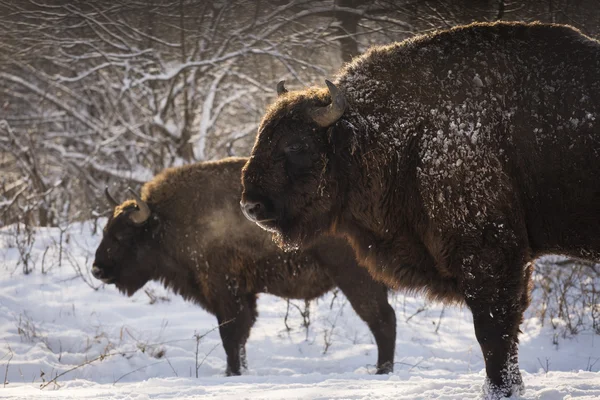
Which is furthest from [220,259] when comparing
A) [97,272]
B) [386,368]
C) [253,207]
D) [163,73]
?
[163,73]

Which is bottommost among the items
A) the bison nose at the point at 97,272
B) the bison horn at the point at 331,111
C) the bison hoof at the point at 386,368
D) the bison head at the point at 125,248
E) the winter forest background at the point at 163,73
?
the bison hoof at the point at 386,368

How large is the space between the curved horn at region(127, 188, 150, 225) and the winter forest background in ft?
5.51

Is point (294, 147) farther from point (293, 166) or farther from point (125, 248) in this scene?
point (125, 248)

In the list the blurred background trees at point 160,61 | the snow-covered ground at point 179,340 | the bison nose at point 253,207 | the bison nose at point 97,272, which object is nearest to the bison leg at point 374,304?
the snow-covered ground at point 179,340

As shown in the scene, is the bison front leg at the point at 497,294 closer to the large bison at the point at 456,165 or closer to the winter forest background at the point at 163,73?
the large bison at the point at 456,165

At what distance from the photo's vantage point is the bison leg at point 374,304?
20.1 feet

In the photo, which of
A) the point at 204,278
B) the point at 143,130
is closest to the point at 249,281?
the point at 204,278

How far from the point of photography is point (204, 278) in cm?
670

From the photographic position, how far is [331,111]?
12.1 feet

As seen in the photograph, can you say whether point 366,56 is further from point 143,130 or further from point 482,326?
point 143,130

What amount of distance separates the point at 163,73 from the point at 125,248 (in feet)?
18.0

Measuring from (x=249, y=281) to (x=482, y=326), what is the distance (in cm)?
363

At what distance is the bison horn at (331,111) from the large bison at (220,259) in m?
2.42

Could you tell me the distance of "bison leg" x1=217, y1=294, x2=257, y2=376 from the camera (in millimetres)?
6496
